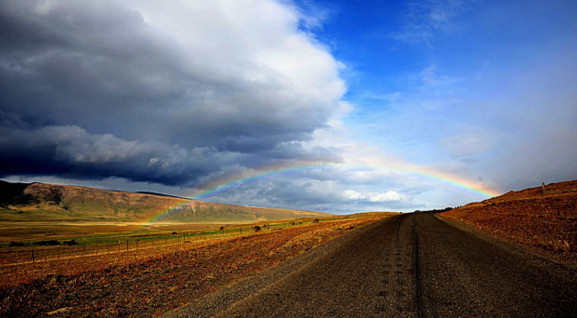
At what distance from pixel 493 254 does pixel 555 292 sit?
6524 mm

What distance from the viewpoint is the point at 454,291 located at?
348 inches

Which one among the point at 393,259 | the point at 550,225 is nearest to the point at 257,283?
the point at 393,259

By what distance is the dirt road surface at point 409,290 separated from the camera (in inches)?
297

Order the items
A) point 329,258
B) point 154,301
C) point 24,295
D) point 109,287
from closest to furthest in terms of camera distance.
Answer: point 154,301, point 24,295, point 109,287, point 329,258

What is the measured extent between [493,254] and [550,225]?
13.3 m

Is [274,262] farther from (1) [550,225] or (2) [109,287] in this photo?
(1) [550,225]

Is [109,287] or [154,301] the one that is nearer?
[154,301]

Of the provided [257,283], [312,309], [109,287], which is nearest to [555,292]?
[312,309]

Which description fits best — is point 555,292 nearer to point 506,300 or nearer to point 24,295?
point 506,300

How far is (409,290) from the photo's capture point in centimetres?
900

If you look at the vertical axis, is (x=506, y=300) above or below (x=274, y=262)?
above

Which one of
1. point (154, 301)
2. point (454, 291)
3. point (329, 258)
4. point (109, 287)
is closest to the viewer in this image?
point (454, 291)

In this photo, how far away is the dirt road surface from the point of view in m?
7.55

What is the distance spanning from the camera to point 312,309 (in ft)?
26.7
